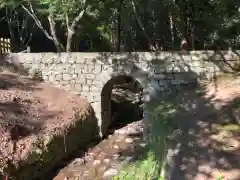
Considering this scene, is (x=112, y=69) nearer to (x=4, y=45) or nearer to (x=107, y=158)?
(x=107, y=158)

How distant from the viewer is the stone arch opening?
468 inches

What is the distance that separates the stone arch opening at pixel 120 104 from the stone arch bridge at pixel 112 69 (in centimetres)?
7

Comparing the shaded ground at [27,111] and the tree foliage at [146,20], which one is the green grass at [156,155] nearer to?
the shaded ground at [27,111]

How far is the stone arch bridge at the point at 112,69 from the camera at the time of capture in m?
9.89

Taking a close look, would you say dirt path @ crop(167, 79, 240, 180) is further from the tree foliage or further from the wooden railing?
the wooden railing

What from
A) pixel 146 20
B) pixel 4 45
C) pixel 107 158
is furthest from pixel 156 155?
pixel 4 45

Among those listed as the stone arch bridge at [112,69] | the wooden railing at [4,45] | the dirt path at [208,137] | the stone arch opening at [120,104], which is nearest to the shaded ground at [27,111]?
the stone arch bridge at [112,69]

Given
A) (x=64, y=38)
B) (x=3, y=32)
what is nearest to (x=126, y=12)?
(x=64, y=38)

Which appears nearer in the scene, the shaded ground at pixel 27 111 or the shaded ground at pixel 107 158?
the shaded ground at pixel 27 111

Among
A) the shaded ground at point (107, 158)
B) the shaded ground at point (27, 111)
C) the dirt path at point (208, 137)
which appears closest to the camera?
the dirt path at point (208, 137)

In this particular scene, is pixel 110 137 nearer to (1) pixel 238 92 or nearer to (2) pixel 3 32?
(1) pixel 238 92

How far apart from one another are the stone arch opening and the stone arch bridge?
65 millimetres

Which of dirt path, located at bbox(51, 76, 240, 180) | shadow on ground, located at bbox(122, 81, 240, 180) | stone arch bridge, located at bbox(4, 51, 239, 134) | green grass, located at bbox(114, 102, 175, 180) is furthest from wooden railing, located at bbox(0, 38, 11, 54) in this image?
green grass, located at bbox(114, 102, 175, 180)

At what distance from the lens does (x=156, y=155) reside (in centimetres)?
679
